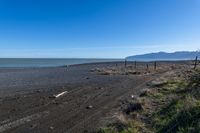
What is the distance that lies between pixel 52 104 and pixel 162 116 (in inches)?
270

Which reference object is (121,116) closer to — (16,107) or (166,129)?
(166,129)

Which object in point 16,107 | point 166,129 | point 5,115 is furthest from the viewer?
point 16,107

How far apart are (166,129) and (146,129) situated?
695 mm

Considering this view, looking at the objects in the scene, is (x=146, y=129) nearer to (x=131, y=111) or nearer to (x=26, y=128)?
(x=131, y=111)

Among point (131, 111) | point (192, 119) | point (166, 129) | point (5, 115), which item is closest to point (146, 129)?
point (166, 129)

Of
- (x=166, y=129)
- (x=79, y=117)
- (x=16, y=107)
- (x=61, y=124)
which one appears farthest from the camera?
(x=16, y=107)

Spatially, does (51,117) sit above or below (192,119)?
below

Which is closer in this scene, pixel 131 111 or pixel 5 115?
pixel 131 111

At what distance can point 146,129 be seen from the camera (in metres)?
8.30

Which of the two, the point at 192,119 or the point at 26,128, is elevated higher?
the point at 192,119

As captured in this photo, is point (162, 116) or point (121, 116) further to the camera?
point (121, 116)

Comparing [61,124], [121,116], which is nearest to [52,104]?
[61,124]

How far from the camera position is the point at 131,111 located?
10.9 m

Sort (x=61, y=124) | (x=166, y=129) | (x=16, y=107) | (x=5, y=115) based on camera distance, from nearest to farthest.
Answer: (x=166, y=129), (x=61, y=124), (x=5, y=115), (x=16, y=107)
